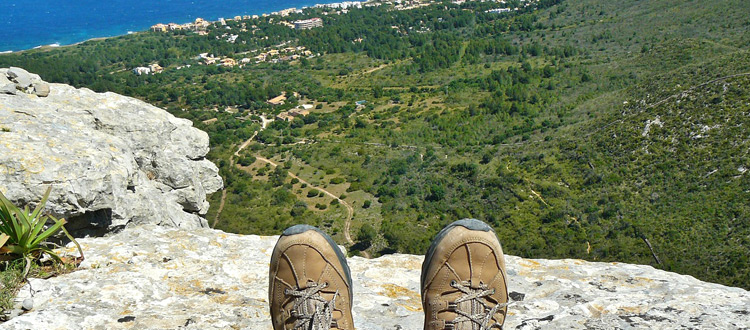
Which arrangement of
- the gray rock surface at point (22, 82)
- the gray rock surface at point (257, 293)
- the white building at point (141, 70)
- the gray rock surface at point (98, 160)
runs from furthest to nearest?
1. the white building at point (141, 70)
2. the gray rock surface at point (22, 82)
3. the gray rock surface at point (98, 160)
4. the gray rock surface at point (257, 293)

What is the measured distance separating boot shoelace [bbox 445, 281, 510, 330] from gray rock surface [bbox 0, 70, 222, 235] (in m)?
3.47

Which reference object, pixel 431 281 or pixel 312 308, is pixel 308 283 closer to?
pixel 312 308

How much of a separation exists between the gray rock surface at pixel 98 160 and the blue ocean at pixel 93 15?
410 ft

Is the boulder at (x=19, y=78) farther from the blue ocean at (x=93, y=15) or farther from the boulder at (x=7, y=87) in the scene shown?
the blue ocean at (x=93, y=15)

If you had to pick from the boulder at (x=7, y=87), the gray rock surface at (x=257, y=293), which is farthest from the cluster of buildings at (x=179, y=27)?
the gray rock surface at (x=257, y=293)

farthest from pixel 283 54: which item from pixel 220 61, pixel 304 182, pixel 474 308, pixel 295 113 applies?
pixel 474 308

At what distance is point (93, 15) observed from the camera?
159500mm

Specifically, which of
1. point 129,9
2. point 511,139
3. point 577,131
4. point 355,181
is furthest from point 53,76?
point 129,9

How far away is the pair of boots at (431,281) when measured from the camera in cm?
338

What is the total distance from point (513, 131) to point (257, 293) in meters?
42.3

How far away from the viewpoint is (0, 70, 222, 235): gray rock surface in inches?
173

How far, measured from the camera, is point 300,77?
7756 centimetres

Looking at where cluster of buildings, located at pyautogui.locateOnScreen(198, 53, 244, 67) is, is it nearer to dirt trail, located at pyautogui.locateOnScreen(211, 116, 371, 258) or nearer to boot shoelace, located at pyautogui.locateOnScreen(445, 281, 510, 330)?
dirt trail, located at pyautogui.locateOnScreen(211, 116, 371, 258)

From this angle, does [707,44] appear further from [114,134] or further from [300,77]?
[300,77]
